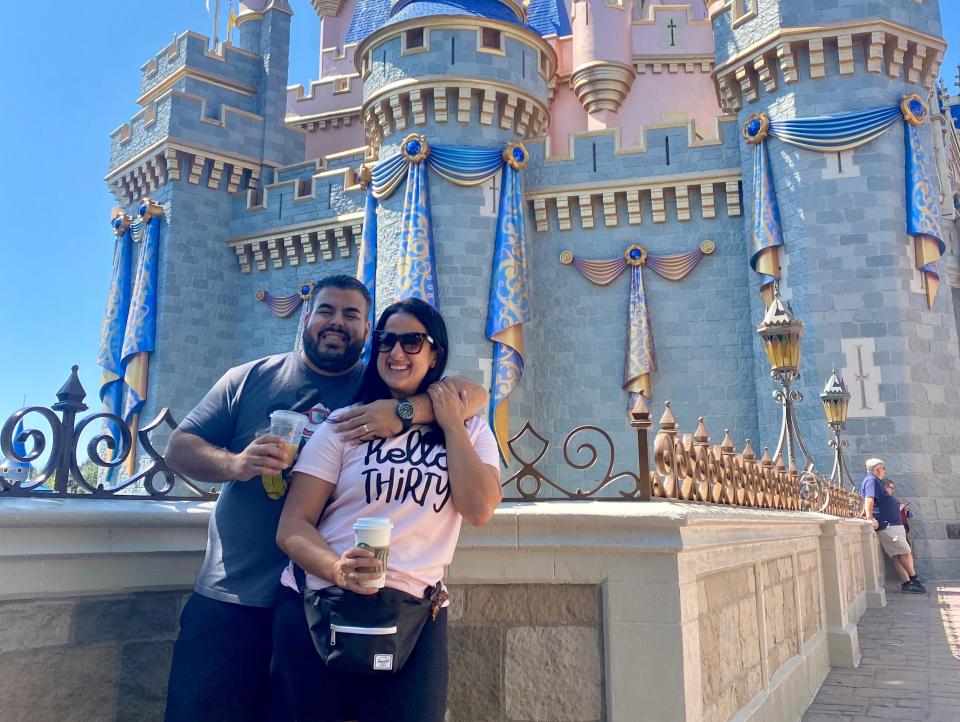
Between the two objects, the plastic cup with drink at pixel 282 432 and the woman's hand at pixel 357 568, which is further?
the plastic cup with drink at pixel 282 432

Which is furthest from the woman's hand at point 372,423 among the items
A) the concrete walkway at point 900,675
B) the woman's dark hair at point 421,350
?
the concrete walkway at point 900,675

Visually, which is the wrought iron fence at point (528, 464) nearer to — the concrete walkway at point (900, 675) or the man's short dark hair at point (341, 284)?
the man's short dark hair at point (341, 284)

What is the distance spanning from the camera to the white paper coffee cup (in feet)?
5.40

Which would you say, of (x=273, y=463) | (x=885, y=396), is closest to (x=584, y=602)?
(x=273, y=463)

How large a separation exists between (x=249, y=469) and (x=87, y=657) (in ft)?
2.91

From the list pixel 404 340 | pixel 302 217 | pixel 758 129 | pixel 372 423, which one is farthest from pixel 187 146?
pixel 372 423

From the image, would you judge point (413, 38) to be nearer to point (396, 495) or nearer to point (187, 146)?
point (187, 146)

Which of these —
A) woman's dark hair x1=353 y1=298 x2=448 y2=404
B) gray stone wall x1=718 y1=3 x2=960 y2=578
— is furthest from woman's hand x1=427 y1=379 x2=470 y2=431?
gray stone wall x1=718 y1=3 x2=960 y2=578

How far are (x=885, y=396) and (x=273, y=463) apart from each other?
11.6 meters

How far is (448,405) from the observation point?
6.57ft

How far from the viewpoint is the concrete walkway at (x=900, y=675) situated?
4332 mm

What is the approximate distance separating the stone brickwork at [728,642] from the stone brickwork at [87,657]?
67.3 inches

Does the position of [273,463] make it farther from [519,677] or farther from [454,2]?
[454,2]

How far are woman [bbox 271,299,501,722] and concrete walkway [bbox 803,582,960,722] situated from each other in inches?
122
